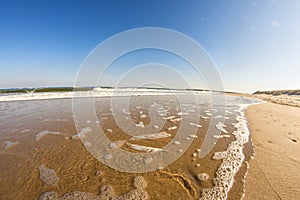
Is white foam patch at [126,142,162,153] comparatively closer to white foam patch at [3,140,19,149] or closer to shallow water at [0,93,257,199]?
shallow water at [0,93,257,199]

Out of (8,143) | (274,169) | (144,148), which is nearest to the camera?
(274,169)

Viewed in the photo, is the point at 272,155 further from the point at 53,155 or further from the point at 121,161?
the point at 53,155

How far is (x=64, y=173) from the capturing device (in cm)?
255

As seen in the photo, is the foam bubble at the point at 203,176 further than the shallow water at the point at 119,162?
Yes

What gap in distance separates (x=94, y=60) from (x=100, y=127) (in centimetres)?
348

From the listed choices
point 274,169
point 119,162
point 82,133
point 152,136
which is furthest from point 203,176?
point 82,133

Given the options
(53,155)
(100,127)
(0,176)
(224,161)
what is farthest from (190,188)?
(100,127)

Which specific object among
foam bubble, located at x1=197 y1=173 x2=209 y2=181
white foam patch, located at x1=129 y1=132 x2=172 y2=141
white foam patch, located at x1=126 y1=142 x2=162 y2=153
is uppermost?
white foam patch, located at x1=129 y1=132 x2=172 y2=141

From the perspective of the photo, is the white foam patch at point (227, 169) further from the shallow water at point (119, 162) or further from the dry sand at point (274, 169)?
the dry sand at point (274, 169)

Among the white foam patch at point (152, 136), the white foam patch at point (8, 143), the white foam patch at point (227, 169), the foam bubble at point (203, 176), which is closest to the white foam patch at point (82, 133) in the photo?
the white foam patch at point (8, 143)

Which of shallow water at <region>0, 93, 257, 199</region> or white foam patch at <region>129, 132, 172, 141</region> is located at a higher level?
white foam patch at <region>129, 132, 172, 141</region>

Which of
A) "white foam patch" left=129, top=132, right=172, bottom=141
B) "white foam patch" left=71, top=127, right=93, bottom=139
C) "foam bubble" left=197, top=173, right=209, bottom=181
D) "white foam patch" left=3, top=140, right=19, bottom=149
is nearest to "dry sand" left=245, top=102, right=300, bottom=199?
"foam bubble" left=197, top=173, right=209, bottom=181

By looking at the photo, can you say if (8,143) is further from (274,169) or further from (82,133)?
(274,169)

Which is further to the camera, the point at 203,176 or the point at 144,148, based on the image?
the point at 144,148
